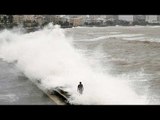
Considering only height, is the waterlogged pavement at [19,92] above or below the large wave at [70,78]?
above

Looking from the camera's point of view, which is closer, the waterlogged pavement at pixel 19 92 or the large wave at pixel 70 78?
the waterlogged pavement at pixel 19 92

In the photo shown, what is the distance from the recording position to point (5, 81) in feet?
45.9

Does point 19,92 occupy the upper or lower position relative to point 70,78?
upper

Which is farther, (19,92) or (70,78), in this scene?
(70,78)

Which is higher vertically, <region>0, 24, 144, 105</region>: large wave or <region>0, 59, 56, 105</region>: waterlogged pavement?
<region>0, 59, 56, 105</region>: waterlogged pavement

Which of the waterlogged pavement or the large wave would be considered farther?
the large wave
